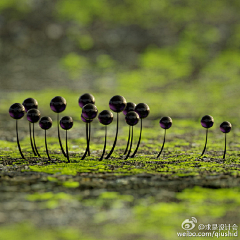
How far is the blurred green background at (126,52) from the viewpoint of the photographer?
2208cm

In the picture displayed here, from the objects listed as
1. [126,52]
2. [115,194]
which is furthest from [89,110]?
[126,52]

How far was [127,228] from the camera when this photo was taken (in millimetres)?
4137

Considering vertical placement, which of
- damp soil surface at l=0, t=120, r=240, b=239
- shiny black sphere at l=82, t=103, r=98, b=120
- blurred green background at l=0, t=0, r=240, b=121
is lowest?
damp soil surface at l=0, t=120, r=240, b=239

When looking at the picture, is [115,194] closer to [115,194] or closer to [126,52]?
[115,194]

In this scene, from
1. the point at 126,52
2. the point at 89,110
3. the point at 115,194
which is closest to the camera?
the point at 115,194

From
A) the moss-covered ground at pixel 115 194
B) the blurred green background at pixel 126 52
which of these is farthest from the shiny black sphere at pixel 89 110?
the blurred green background at pixel 126 52

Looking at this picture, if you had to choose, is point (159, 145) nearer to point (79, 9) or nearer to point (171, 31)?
point (171, 31)

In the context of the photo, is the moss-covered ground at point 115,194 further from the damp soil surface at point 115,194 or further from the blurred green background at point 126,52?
the blurred green background at point 126,52

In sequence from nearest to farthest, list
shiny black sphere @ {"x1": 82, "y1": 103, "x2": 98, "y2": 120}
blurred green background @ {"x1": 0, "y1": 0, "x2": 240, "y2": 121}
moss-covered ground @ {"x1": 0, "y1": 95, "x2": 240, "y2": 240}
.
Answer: moss-covered ground @ {"x1": 0, "y1": 95, "x2": 240, "y2": 240} < shiny black sphere @ {"x1": 82, "y1": 103, "x2": 98, "y2": 120} < blurred green background @ {"x1": 0, "y1": 0, "x2": 240, "y2": 121}

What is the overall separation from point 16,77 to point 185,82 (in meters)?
13.6

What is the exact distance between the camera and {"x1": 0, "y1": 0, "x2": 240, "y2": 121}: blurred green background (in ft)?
72.4

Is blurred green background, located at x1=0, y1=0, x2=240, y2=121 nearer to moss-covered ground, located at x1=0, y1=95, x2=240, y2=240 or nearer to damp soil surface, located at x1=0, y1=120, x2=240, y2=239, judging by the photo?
moss-covered ground, located at x1=0, y1=95, x2=240, y2=240

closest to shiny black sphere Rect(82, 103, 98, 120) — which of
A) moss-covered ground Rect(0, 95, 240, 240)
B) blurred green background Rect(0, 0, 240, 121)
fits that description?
moss-covered ground Rect(0, 95, 240, 240)

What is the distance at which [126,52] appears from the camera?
30516 mm
